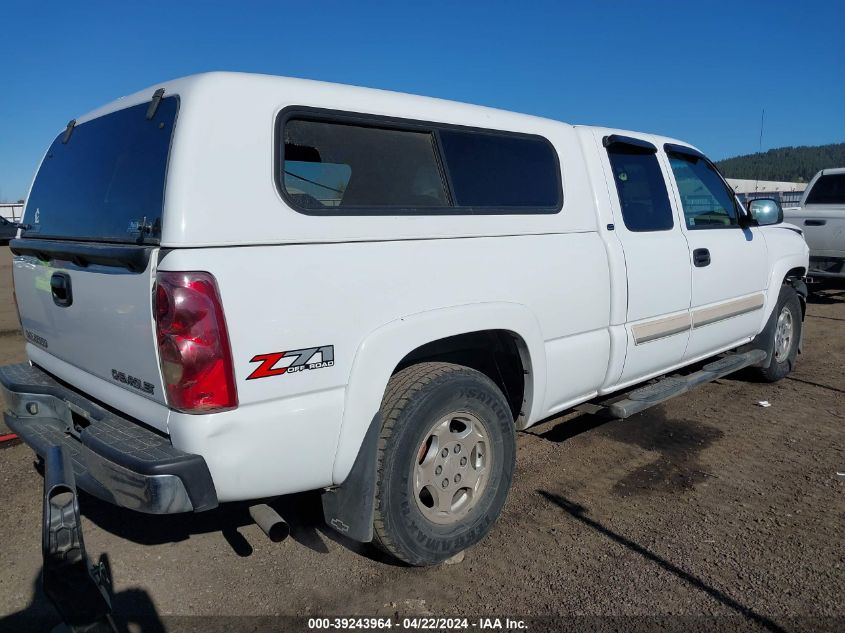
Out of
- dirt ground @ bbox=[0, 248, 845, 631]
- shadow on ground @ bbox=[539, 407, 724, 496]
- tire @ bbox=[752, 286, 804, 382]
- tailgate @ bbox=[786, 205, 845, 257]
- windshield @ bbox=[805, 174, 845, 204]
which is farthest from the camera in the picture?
windshield @ bbox=[805, 174, 845, 204]

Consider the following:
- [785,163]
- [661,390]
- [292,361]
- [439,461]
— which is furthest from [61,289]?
[785,163]

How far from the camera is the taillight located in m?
2.22

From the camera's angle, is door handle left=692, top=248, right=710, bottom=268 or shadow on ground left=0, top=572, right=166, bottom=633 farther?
door handle left=692, top=248, right=710, bottom=268

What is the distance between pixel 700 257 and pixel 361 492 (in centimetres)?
299

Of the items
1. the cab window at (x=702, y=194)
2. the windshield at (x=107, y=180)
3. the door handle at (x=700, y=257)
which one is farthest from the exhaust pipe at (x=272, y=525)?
the cab window at (x=702, y=194)

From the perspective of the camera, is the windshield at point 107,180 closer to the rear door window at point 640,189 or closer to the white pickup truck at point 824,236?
the rear door window at point 640,189

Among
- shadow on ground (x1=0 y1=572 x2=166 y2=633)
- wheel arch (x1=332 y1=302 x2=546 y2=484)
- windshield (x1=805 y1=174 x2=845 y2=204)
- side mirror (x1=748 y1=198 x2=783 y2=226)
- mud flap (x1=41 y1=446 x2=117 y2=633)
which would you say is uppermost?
windshield (x1=805 y1=174 x2=845 y2=204)

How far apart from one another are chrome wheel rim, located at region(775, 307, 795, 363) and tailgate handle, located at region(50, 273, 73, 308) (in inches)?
213

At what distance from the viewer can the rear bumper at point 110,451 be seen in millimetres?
2270

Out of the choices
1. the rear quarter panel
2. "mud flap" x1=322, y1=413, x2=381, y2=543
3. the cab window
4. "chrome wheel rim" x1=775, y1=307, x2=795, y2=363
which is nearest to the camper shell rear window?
the rear quarter panel

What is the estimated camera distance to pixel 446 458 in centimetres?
307

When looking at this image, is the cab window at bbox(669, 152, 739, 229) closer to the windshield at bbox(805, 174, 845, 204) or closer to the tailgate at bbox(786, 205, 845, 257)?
the tailgate at bbox(786, 205, 845, 257)

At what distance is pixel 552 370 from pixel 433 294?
992mm

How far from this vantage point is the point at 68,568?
1774 mm
